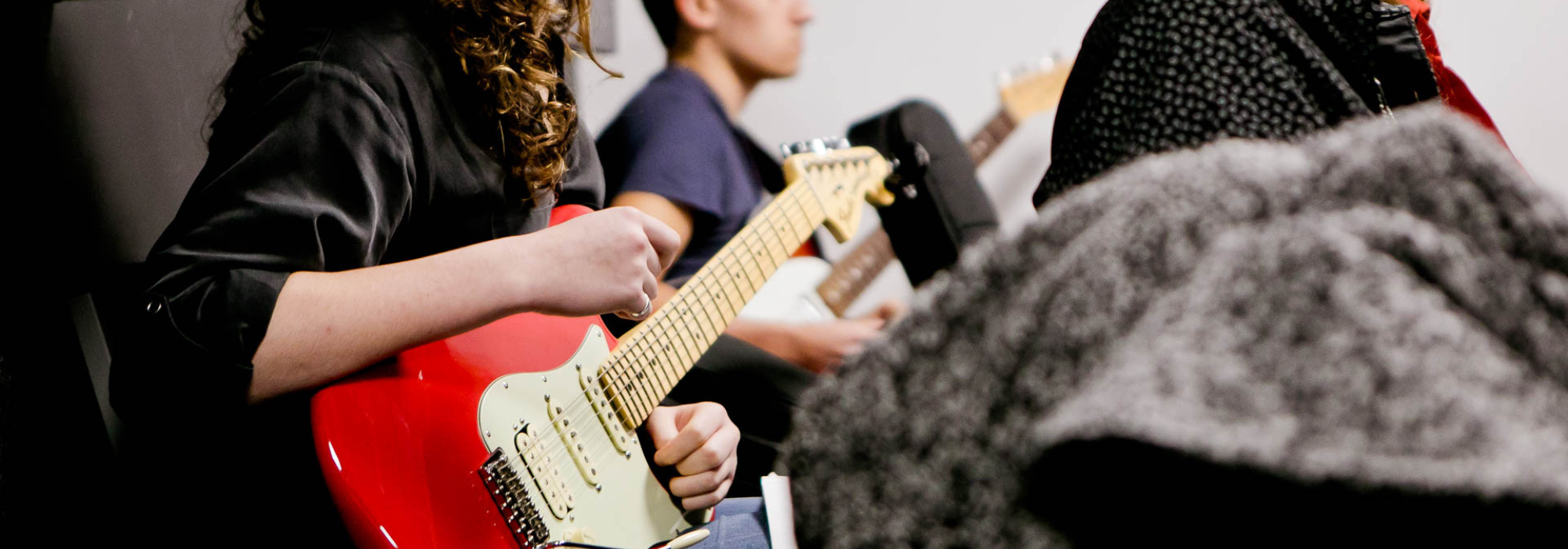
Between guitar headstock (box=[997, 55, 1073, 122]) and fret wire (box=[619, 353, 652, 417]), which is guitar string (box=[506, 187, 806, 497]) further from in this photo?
guitar headstock (box=[997, 55, 1073, 122])

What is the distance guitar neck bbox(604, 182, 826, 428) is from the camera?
0.95 metres

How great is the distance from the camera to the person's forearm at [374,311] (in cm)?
66

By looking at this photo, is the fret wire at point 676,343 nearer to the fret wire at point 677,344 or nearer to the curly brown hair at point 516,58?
the fret wire at point 677,344

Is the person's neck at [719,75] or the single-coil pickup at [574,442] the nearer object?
the single-coil pickup at [574,442]

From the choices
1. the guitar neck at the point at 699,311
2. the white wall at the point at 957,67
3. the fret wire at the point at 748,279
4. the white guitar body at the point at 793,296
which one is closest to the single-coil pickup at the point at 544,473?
the guitar neck at the point at 699,311

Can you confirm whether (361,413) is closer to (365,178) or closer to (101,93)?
(365,178)

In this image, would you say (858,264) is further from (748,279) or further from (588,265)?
(588,265)

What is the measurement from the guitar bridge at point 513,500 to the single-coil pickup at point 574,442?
0.07 m

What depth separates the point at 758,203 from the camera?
152 centimetres

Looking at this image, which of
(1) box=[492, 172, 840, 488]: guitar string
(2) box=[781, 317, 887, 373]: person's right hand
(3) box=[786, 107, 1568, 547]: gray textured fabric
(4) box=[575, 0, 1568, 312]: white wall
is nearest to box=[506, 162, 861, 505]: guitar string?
(1) box=[492, 172, 840, 488]: guitar string

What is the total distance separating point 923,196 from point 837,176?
31 cm

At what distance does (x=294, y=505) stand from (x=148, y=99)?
0.40 m

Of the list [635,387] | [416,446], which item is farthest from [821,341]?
[416,446]

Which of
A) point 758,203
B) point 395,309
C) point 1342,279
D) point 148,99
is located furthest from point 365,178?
point 758,203
